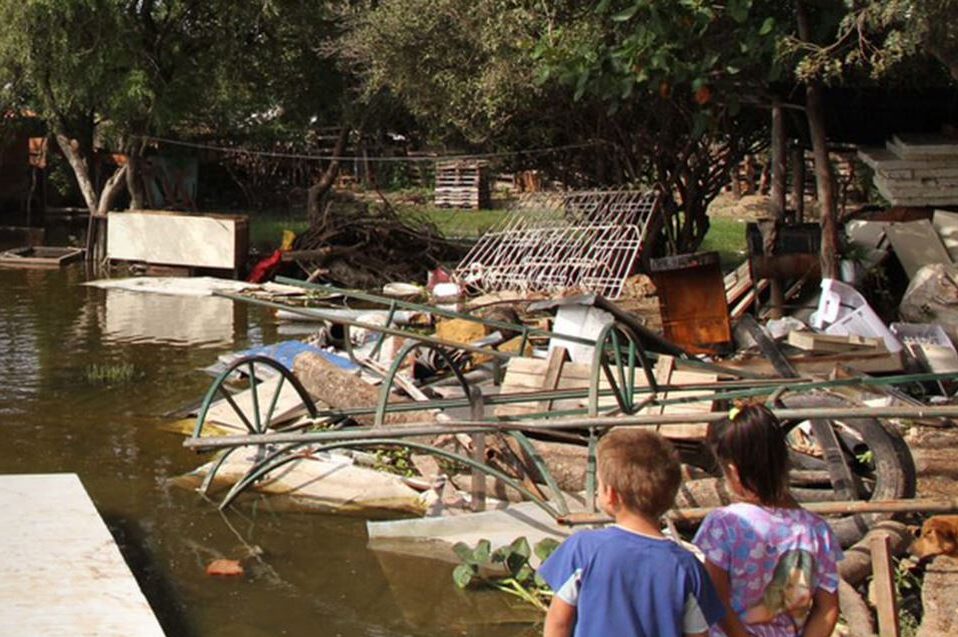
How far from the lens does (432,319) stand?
1438cm

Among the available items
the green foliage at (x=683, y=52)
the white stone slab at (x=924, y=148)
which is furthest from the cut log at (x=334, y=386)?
the white stone slab at (x=924, y=148)

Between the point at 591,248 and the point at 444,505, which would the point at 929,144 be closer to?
A: the point at 591,248

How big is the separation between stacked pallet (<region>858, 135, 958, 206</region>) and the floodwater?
6703mm

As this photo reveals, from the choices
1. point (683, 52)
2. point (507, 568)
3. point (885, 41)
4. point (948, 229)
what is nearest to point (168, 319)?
point (683, 52)

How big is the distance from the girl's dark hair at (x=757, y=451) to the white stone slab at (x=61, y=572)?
8.95ft

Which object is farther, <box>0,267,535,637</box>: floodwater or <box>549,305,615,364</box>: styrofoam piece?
<box>549,305,615,364</box>: styrofoam piece

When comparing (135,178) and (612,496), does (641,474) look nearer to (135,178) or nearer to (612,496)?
(612,496)

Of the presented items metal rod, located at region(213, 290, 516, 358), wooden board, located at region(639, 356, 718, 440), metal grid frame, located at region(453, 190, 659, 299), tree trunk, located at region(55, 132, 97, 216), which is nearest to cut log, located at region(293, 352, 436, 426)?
metal rod, located at region(213, 290, 516, 358)

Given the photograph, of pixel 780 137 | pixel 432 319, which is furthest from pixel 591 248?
pixel 780 137

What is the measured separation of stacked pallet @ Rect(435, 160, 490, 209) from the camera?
31.0m

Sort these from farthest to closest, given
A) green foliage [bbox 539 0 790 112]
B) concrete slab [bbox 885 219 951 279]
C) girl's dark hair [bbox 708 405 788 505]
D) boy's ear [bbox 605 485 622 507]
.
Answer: concrete slab [bbox 885 219 951 279] → green foliage [bbox 539 0 790 112] → girl's dark hair [bbox 708 405 788 505] → boy's ear [bbox 605 485 622 507]

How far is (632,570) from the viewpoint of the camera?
3041 millimetres

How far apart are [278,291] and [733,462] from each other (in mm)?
15009

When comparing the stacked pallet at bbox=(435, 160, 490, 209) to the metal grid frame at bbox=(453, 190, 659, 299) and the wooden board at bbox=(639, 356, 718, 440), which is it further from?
the wooden board at bbox=(639, 356, 718, 440)
